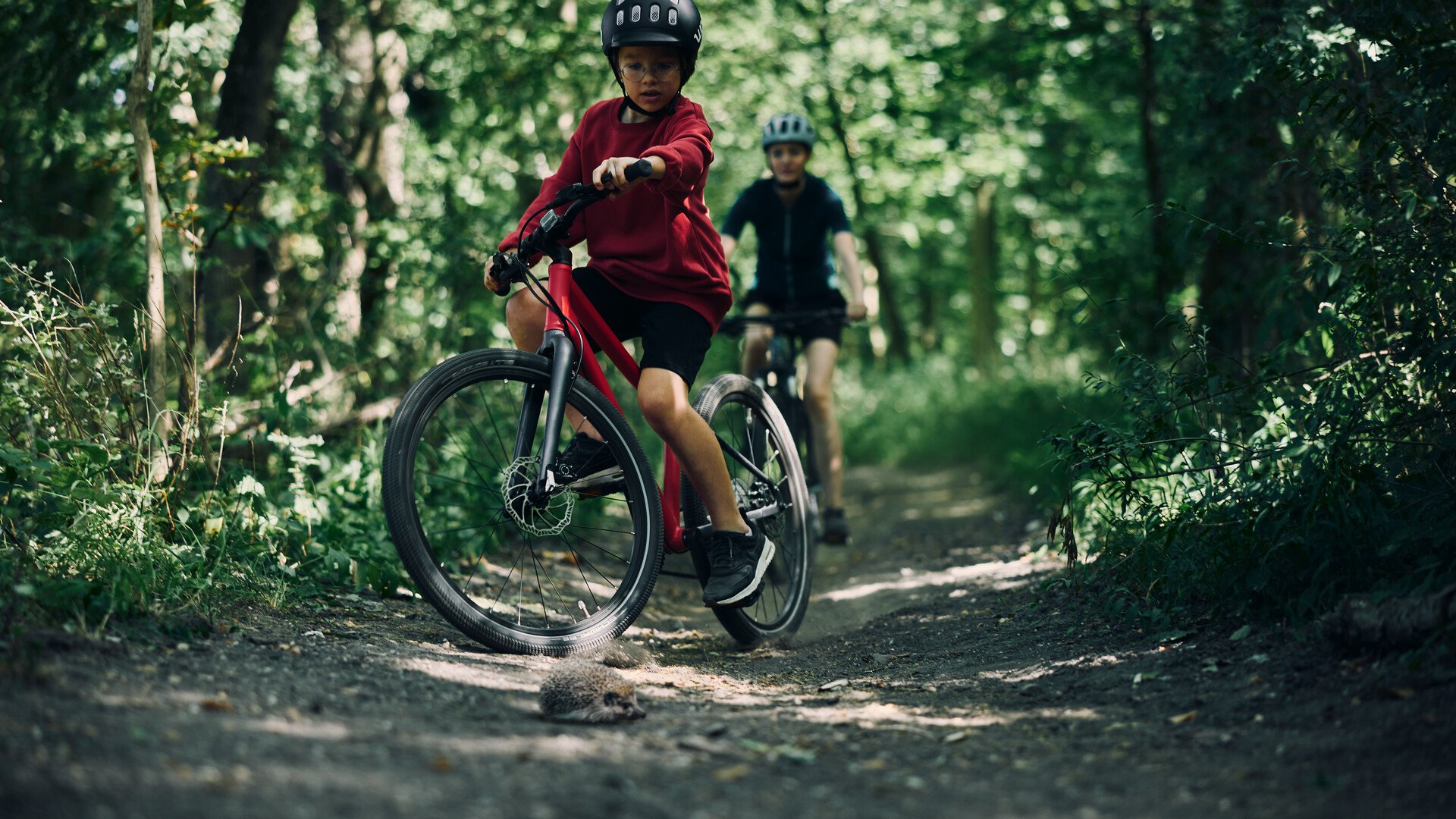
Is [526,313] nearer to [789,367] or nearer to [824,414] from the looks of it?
[789,367]

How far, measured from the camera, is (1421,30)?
3.47 m

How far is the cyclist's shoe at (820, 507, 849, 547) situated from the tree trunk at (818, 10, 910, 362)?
877cm

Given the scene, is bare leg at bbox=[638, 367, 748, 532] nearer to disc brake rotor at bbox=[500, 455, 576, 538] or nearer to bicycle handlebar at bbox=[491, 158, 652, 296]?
disc brake rotor at bbox=[500, 455, 576, 538]

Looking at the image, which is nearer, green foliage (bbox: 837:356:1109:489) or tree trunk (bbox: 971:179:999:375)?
green foliage (bbox: 837:356:1109:489)

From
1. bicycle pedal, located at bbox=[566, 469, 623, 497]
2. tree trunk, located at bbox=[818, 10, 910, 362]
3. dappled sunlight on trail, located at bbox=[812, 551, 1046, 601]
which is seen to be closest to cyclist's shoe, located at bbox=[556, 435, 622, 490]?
bicycle pedal, located at bbox=[566, 469, 623, 497]

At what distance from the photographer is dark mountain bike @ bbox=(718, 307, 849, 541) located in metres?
5.87

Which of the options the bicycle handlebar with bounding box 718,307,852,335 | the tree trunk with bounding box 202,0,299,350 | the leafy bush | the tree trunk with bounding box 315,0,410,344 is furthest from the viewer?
the tree trunk with bounding box 315,0,410,344

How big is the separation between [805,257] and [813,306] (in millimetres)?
271

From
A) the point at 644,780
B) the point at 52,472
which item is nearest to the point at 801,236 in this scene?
the point at 52,472

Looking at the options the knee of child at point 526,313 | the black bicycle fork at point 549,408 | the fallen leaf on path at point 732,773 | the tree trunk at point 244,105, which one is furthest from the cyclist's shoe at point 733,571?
the tree trunk at point 244,105

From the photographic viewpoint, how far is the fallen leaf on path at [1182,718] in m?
2.80

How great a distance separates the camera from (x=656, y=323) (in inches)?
150

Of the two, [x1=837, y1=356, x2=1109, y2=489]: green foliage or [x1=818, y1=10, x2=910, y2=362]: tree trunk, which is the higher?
[x1=818, y1=10, x2=910, y2=362]: tree trunk

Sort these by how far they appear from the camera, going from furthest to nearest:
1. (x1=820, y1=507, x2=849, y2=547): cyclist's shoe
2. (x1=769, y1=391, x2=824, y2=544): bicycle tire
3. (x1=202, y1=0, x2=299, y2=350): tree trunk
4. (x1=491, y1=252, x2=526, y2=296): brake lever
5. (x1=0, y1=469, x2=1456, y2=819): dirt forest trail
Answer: (x1=820, y1=507, x2=849, y2=547): cyclist's shoe → (x1=769, y1=391, x2=824, y2=544): bicycle tire → (x1=202, y1=0, x2=299, y2=350): tree trunk → (x1=491, y1=252, x2=526, y2=296): brake lever → (x1=0, y1=469, x2=1456, y2=819): dirt forest trail
